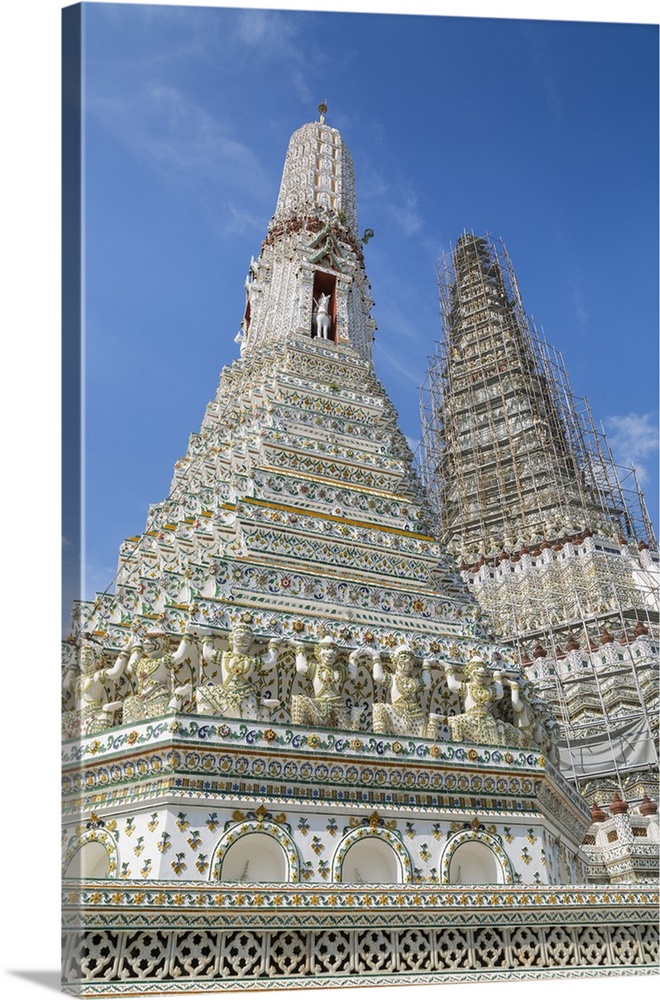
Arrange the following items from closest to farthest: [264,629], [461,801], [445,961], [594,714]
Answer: [445,961] → [461,801] → [264,629] → [594,714]

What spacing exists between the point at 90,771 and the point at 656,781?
14.4 meters

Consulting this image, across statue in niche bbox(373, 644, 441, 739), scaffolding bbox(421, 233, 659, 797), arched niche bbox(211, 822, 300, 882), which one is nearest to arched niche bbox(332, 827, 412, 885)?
arched niche bbox(211, 822, 300, 882)

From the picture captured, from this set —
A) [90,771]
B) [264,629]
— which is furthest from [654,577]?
[90,771]

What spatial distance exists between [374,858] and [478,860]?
4.02 feet

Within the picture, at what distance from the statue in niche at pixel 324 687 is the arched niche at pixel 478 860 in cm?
173

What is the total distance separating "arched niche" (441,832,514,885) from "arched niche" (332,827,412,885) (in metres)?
0.58

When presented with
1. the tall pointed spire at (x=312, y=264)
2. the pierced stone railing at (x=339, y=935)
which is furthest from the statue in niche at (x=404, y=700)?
the tall pointed spire at (x=312, y=264)

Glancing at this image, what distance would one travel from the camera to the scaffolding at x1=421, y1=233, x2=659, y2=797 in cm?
2150

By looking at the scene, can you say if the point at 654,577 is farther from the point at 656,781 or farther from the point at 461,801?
the point at 461,801

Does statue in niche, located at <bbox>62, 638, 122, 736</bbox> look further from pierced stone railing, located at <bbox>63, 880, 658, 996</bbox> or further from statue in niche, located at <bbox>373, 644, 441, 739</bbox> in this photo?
statue in niche, located at <bbox>373, 644, 441, 739</bbox>

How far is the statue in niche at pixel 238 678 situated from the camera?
8945 mm

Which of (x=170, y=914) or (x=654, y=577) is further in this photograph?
(x=654, y=577)

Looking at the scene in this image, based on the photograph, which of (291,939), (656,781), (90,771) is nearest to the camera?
(291,939)

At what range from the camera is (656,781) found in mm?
18828
